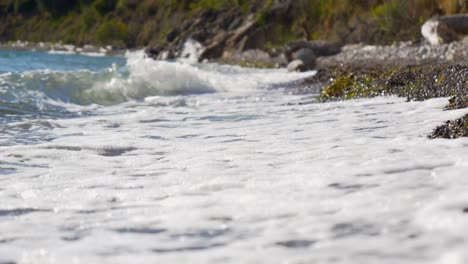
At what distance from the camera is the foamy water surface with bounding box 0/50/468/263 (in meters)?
2.48

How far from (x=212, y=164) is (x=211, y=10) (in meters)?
40.0

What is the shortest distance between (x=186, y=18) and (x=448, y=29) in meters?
38.7

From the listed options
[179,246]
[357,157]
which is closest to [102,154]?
[357,157]

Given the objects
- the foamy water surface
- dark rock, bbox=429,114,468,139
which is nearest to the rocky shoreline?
dark rock, bbox=429,114,468,139

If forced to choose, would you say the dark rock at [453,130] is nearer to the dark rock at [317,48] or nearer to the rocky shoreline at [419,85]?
the rocky shoreline at [419,85]

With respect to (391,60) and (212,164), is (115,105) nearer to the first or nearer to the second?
(212,164)

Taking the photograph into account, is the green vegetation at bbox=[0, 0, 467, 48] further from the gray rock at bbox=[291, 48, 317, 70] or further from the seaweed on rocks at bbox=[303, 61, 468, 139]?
the seaweed on rocks at bbox=[303, 61, 468, 139]

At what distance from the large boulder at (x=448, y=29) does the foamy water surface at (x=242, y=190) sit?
10.1 m

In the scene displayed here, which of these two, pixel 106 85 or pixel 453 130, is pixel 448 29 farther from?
pixel 453 130

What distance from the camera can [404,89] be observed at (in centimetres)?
788

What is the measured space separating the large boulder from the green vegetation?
3.49 meters

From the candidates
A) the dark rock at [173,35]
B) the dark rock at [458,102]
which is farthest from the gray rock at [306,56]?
the dark rock at [173,35]

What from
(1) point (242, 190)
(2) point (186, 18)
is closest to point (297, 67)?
(1) point (242, 190)

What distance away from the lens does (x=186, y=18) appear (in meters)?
53.6
